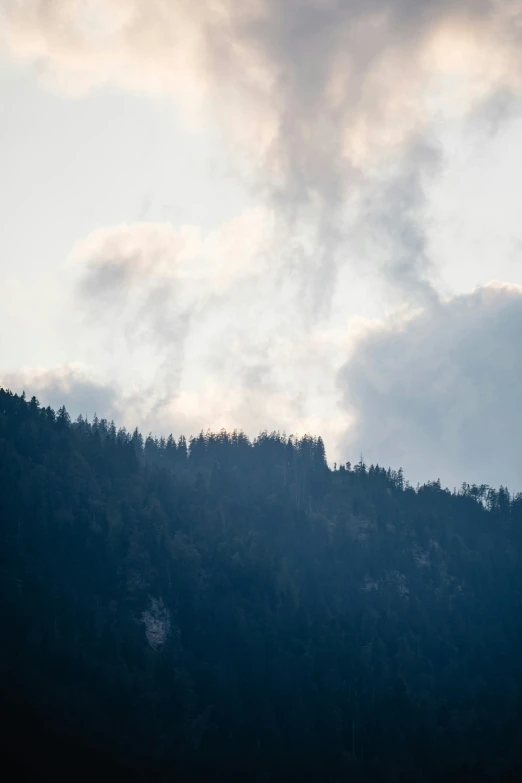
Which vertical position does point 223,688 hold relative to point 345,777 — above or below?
above

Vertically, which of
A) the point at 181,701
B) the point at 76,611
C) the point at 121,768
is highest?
the point at 76,611

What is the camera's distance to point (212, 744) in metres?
186

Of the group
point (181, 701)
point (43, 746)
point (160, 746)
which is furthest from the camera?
point (181, 701)

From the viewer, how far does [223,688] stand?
653 ft

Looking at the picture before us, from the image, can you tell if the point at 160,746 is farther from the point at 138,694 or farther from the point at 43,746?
the point at 43,746

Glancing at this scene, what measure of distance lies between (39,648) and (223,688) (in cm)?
4129

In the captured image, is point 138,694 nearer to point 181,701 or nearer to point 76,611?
point 181,701

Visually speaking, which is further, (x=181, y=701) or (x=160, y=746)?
(x=181, y=701)

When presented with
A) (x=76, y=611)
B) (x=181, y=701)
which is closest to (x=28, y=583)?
(x=76, y=611)

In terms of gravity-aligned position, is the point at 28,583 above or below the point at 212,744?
above

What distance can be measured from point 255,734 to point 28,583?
58.6 m

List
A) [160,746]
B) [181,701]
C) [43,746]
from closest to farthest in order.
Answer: [43,746] < [160,746] < [181,701]

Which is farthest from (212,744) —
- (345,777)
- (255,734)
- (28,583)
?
(28,583)

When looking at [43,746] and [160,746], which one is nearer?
[43,746]
